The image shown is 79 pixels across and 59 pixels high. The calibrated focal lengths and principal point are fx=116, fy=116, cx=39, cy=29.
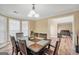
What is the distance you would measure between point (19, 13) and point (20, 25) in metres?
0.20

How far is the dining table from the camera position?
189 cm

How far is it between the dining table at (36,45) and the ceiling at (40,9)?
1.41ft

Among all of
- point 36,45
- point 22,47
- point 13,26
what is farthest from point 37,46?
point 13,26

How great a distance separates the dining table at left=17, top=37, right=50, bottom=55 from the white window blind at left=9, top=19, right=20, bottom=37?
0.20m

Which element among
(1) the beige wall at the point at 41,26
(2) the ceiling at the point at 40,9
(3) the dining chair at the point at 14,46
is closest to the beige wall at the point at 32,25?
(1) the beige wall at the point at 41,26

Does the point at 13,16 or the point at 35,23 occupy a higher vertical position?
the point at 13,16

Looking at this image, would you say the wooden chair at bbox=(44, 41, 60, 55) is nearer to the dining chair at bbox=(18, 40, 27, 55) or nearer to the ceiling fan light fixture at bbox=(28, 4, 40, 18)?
the dining chair at bbox=(18, 40, 27, 55)

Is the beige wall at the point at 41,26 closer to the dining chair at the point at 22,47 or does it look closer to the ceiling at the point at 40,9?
the ceiling at the point at 40,9

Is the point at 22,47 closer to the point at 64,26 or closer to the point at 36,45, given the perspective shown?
the point at 36,45

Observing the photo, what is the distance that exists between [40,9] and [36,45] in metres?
0.58

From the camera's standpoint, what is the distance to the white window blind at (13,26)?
1878mm

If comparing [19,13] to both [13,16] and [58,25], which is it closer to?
[13,16]

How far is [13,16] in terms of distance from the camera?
6.22 feet

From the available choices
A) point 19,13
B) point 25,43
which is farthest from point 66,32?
point 19,13
